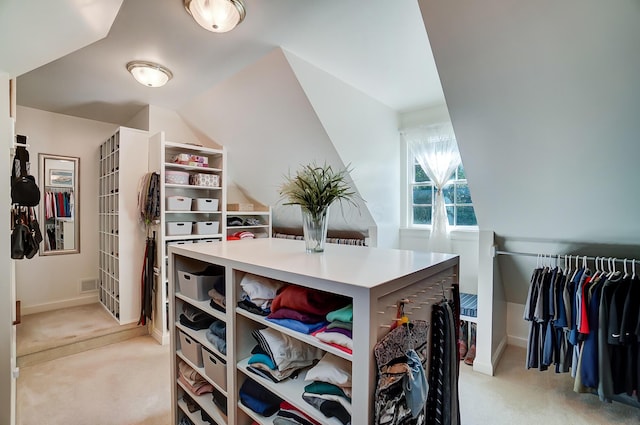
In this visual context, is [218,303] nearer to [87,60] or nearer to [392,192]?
[87,60]

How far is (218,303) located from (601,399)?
2.60 m

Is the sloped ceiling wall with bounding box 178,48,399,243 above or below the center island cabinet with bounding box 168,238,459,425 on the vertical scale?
above

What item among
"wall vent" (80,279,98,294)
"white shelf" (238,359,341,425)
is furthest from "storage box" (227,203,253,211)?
"white shelf" (238,359,341,425)

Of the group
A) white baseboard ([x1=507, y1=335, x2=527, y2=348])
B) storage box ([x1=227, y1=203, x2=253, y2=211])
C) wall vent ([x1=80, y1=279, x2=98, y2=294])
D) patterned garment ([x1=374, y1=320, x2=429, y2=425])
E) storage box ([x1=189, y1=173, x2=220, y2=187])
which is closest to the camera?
patterned garment ([x1=374, y1=320, x2=429, y2=425])

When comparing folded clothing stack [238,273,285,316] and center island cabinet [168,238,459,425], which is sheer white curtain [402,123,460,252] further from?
folded clothing stack [238,273,285,316]

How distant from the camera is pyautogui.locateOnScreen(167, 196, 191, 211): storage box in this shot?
3105 millimetres

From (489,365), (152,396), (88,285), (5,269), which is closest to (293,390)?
(5,269)

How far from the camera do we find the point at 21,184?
67.4 inches

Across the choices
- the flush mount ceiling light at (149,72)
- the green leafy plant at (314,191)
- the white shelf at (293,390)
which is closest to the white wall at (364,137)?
the flush mount ceiling light at (149,72)

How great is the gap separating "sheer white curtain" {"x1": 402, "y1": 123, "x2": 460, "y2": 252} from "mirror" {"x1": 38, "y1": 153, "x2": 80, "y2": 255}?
419 cm

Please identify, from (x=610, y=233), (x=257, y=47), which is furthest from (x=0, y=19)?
(x=610, y=233)

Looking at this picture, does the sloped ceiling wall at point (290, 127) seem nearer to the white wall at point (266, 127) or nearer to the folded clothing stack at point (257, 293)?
the white wall at point (266, 127)

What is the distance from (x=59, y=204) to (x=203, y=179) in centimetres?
181

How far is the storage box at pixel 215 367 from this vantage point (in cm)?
136
